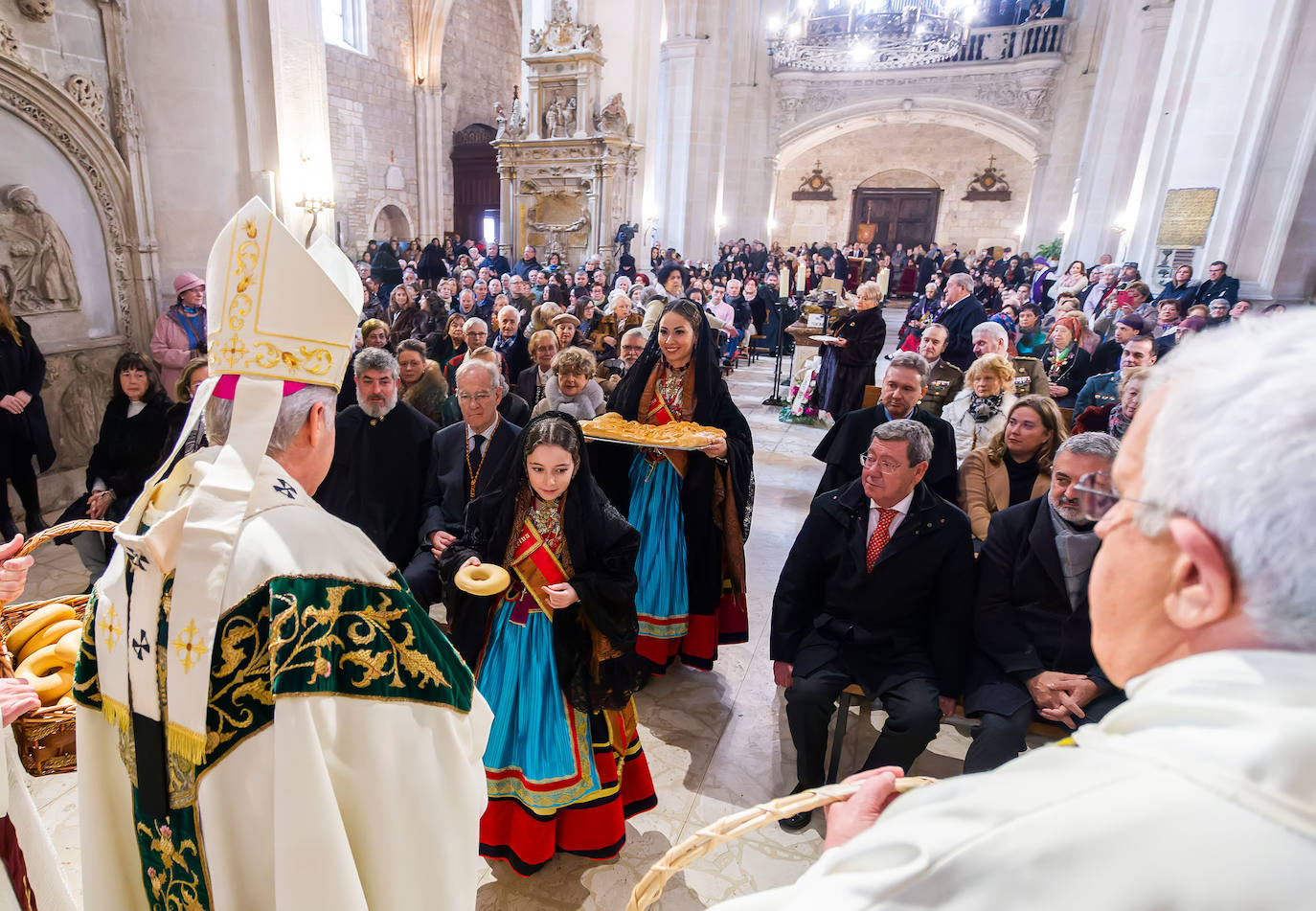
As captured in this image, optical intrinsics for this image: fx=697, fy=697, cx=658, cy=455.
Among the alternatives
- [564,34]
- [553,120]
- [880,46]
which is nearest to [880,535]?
[553,120]

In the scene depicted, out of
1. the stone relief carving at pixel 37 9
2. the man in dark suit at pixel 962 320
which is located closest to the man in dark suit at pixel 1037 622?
the man in dark suit at pixel 962 320

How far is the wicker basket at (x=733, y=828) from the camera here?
0.98m

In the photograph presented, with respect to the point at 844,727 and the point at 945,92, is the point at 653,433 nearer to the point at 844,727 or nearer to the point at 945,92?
the point at 844,727

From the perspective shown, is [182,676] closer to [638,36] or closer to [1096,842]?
[1096,842]

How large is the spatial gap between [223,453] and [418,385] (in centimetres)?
340

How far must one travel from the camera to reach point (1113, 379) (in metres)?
4.85

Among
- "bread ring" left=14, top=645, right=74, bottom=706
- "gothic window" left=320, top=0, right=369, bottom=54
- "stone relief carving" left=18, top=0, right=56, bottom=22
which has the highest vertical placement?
"gothic window" left=320, top=0, right=369, bottom=54

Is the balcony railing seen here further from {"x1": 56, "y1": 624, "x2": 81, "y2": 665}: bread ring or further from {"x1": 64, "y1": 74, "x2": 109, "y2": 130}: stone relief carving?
{"x1": 56, "y1": 624, "x2": 81, "y2": 665}: bread ring

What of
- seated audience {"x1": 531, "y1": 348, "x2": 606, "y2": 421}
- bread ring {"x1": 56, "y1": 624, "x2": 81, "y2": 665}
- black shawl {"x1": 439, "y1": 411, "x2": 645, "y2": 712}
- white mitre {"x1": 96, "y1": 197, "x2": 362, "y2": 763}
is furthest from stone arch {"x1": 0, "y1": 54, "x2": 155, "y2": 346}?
white mitre {"x1": 96, "y1": 197, "x2": 362, "y2": 763}

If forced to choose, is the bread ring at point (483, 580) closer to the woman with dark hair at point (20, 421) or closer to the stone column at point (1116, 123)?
the woman with dark hair at point (20, 421)

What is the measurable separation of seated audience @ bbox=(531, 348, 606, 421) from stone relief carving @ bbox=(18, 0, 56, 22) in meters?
4.80

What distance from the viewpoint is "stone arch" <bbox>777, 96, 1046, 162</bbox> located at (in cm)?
2008

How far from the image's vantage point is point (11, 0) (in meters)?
5.01

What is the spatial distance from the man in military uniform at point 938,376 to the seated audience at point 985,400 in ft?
2.33
